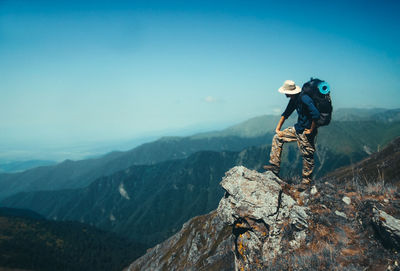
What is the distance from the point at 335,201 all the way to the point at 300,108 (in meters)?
4.77

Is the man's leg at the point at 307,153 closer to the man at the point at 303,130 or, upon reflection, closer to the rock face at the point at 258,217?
the man at the point at 303,130

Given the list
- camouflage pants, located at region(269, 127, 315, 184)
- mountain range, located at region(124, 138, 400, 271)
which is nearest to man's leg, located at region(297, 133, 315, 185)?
camouflage pants, located at region(269, 127, 315, 184)

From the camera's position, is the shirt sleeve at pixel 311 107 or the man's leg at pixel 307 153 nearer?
the shirt sleeve at pixel 311 107

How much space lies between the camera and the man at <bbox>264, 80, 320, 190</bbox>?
10201 millimetres

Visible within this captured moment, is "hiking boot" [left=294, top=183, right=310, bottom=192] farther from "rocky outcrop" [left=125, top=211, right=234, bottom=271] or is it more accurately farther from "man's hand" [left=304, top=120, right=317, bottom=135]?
"rocky outcrop" [left=125, top=211, right=234, bottom=271]

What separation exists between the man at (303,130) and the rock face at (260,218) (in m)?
1.62

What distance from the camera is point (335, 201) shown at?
960 centimetres

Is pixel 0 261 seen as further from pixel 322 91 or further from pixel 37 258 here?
pixel 322 91

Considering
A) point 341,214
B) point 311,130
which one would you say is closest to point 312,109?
point 311,130

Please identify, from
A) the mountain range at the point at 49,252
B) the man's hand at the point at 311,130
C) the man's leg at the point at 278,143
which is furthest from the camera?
the mountain range at the point at 49,252

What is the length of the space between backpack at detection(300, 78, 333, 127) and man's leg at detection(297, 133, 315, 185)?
1133mm

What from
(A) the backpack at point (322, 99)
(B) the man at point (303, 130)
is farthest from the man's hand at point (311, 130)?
(A) the backpack at point (322, 99)

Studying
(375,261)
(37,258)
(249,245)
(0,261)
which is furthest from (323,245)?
(37,258)

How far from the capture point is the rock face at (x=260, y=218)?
922 centimetres
